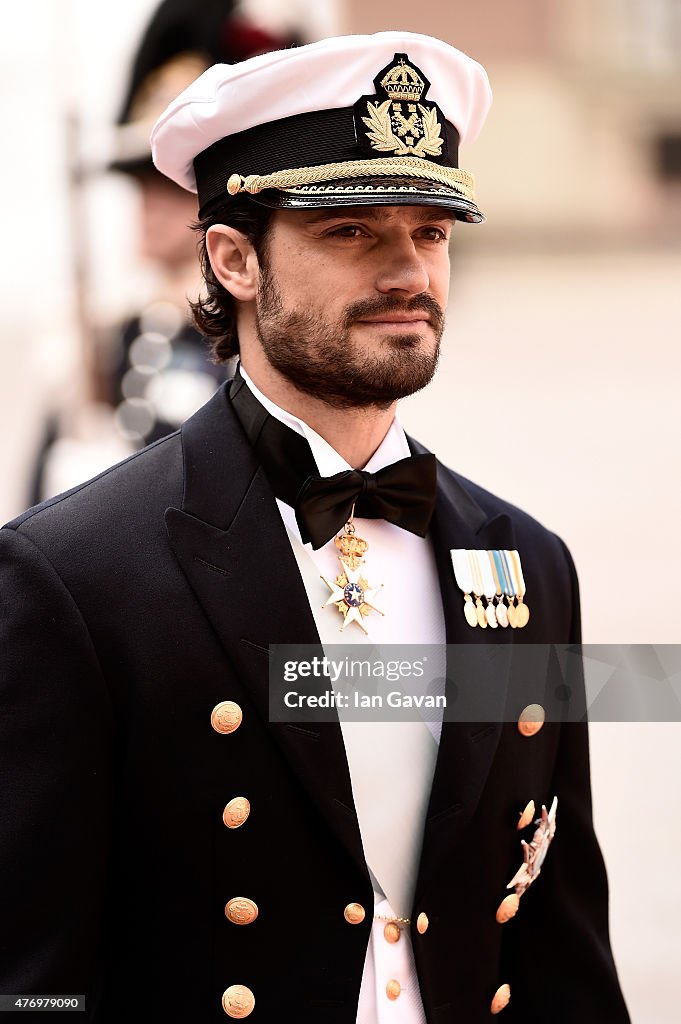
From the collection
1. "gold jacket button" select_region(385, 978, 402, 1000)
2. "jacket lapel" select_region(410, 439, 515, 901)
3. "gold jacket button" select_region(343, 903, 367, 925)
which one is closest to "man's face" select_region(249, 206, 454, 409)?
"jacket lapel" select_region(410, 439, 515, 901)

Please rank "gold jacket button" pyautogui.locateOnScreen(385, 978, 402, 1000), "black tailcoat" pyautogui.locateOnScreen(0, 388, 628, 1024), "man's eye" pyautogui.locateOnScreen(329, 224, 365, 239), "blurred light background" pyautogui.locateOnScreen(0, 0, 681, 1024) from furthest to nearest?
"blurred light background" pyautogui.locateOnScreen(0, 0, 681, 1024) → "man's eye" pyautogui.locateOnScreen(329, 224, 365, 239) → "gold jacket button" pyautogui.locateOnScreen(385, 978, 402, 1000) → "black tailcoat" pyautogui.locateOnScreen(0, 388, 628, 1024)

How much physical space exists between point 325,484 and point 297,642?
0.30m

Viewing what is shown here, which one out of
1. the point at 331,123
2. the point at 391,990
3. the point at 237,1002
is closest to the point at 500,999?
the point at 391,990

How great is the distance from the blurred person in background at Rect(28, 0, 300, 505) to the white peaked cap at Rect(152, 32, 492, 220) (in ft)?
9.58

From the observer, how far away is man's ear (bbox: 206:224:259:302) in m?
2.98

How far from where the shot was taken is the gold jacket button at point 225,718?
2.64 meters

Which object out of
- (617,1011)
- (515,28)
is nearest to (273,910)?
(617,1011)

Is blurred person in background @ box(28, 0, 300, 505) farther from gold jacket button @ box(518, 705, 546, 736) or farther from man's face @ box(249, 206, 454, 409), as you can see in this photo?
gold jacket button @ box(518, 705, 546, 736)

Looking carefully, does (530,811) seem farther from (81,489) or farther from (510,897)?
(81,489)

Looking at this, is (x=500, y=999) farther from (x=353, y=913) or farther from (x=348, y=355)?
(x=348, y=355)

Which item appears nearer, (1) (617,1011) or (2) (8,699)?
(2) (8,699)

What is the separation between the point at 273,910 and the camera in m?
2.66

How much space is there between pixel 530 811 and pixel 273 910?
53 centimetres

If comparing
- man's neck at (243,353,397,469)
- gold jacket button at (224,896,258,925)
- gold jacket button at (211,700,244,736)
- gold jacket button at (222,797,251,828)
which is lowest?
gold jacket button at (224,896,258,925)
